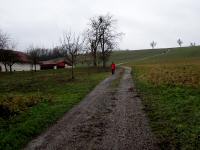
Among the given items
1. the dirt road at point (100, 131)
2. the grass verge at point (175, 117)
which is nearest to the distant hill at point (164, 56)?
the grass verge at point (175, 117)

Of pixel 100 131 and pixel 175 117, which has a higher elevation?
pixel 175 117

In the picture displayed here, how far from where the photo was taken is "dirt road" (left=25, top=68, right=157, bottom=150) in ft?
28.1

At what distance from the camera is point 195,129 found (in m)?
9.61

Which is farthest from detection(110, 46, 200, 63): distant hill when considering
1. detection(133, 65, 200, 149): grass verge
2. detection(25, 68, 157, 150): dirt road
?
detection(25, 68, 157, 150): dirt road

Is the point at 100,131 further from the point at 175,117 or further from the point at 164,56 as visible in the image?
the point at 164,56

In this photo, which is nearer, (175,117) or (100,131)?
(100,131)

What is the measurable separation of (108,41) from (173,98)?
49.2 metres

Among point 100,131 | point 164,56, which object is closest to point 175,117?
point 100,131

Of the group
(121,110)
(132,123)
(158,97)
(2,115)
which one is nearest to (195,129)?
(132,123)

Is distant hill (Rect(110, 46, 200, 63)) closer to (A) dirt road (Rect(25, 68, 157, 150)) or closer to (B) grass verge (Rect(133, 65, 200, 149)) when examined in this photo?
(B) grass verge (Rect(133, 65, 200, 149))

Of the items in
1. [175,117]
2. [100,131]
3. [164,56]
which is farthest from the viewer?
[164,56]

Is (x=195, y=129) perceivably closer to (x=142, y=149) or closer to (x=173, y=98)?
(x=142, y=149)

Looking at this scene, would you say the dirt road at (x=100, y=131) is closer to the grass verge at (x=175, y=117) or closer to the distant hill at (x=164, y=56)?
the grass verge at (x=175, y=117)

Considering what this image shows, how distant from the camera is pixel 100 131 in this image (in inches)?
397
